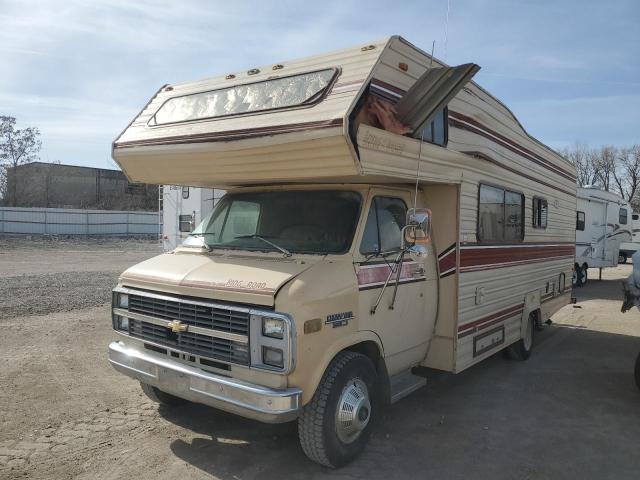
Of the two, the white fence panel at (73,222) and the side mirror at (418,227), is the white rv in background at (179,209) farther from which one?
the white fence panel at (73,222)

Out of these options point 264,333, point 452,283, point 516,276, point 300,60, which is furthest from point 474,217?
point 264,333

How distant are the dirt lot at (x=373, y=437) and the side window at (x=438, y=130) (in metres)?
2.64

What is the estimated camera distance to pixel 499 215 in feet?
20.1

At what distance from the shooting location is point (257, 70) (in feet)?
15.6

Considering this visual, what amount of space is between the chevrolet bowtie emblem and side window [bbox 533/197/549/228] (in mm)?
5331

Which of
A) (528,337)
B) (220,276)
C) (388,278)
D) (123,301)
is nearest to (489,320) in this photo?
(528,337)

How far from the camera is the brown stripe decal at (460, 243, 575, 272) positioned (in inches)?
209

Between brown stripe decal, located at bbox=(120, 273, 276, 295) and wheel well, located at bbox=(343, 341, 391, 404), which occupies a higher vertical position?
brown stripe decal, located at bbox=(120, 273, 276, 295)

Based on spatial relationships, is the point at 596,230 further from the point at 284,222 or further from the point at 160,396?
the point at 160,396

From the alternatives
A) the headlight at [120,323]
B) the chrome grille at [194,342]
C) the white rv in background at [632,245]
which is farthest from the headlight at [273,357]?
the white rv in background at [632,245]

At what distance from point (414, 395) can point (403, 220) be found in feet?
7.02

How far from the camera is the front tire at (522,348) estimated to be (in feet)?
23.3

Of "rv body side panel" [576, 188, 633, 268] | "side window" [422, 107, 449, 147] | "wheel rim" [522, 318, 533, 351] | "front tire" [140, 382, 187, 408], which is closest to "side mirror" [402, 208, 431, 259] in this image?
"side window" [422, 107, 449, 147]

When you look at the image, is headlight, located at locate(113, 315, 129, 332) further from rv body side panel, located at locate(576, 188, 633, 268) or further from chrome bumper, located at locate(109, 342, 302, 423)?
rv body side panel, located at locate(576, 188, 633, 268)
